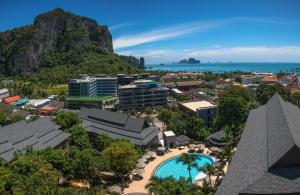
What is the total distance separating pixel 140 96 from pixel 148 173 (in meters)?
50.3

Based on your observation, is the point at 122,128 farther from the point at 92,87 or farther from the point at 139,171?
the point at 92,87

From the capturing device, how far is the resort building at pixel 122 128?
178 ft

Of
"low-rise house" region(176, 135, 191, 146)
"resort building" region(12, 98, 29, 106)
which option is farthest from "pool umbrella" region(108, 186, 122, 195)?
"resort building" region(12, 98, 29, 106)

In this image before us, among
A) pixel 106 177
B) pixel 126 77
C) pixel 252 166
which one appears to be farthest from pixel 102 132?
pixel 126 77

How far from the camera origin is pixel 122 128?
2258 inches

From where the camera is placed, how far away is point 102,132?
182ft

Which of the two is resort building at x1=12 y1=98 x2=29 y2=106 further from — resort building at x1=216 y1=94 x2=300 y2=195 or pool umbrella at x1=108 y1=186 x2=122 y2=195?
resort building at x1=216 y1=94 x2=300 y2=195

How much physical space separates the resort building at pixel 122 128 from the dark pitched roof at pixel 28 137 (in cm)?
799

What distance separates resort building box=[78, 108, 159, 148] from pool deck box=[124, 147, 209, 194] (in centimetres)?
395

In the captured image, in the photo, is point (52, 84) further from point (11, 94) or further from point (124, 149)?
point (124, 149)

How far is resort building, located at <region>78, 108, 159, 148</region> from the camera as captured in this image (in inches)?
2142

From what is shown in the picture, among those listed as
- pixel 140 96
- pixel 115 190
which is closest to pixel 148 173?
pixel 115 190

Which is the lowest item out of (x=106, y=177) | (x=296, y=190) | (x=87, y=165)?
(x=106, y=177)

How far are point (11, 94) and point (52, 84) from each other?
31.0 metres
